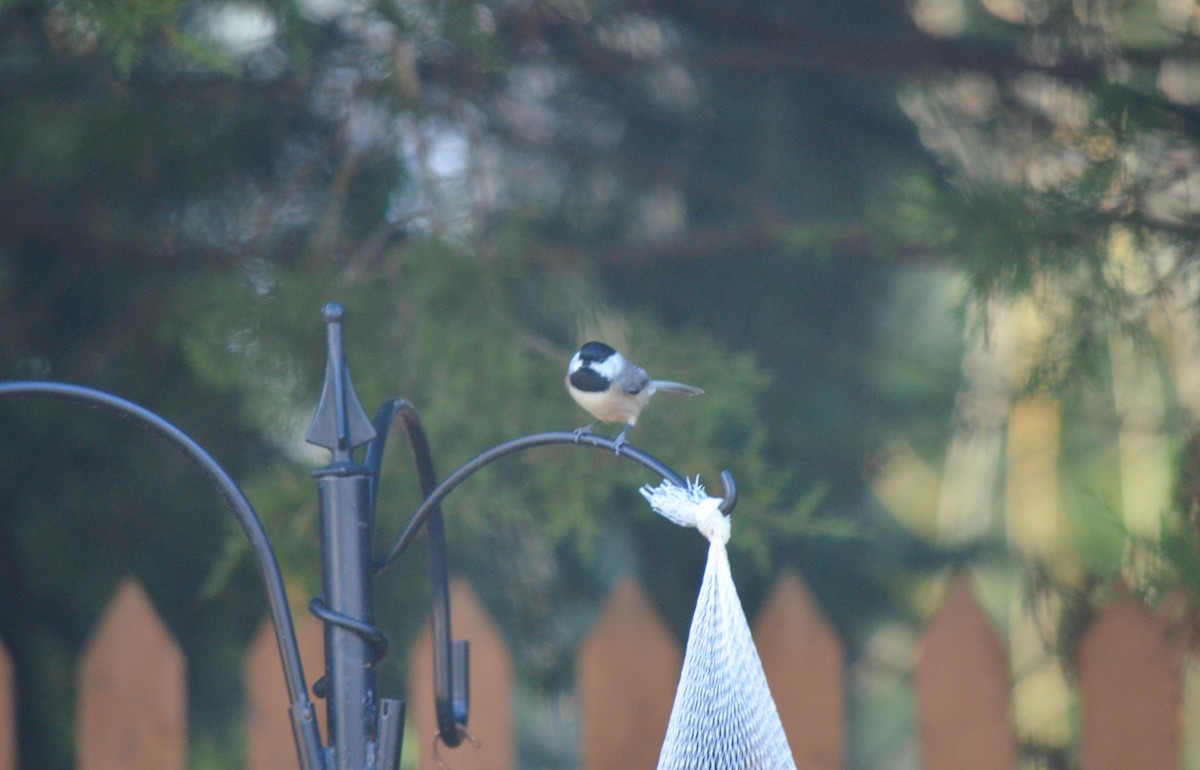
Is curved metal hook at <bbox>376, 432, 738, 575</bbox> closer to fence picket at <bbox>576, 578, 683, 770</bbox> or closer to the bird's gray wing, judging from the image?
the bird's gray wing

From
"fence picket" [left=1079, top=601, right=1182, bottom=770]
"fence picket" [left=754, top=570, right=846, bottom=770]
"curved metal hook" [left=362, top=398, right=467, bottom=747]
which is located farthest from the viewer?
"fence picket" [left=754, top=570, right=846, bottom=770]

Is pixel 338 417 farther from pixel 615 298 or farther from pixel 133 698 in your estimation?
pixel 615 298

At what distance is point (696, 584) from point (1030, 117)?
125cm

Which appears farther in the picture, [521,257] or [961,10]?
[961,10]

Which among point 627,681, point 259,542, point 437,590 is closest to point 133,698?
point 627,681

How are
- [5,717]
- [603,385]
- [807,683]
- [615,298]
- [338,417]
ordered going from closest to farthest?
[338,417]
[603,385]
[5,717]
[807,683]
[615,298]

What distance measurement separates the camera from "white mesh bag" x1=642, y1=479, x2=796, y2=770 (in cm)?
98

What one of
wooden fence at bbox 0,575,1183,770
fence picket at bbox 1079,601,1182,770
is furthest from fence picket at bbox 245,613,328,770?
fence picket at bbox 1079,601,1182,770

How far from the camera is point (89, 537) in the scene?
250cm

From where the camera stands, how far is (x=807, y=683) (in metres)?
1.95

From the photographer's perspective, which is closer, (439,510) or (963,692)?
(439,510)

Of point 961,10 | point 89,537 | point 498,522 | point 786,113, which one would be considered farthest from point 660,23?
point 89,537

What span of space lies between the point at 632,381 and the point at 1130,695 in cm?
98

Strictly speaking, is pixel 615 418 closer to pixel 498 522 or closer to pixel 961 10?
pixel 498 522
